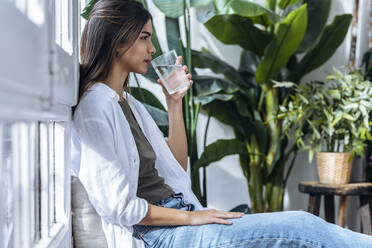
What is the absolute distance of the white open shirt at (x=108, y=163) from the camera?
3.23 ft

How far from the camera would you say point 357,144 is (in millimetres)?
2082

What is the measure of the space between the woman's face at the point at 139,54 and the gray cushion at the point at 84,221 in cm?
35

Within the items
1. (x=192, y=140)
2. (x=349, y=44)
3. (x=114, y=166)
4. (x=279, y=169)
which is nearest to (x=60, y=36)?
(x=114, y=166)

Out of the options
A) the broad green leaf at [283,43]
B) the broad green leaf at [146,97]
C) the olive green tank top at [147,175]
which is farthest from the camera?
the broad green leaf at [283,43]

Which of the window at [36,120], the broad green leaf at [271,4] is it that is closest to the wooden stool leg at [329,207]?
the broad green leaf at [271,4]

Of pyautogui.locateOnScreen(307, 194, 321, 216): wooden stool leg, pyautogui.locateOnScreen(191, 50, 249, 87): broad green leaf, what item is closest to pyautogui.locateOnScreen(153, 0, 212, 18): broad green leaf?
pyautogui.locateOnScreen(191, 50, 249, 87): broad green leaf

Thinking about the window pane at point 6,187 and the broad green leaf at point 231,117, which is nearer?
the window pane at point 6,187

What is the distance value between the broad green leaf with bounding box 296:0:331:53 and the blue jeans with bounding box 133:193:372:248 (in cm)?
154

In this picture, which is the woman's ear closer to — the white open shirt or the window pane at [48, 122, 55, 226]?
the white open shirt

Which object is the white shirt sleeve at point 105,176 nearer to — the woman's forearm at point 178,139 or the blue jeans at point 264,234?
the blue jeans at point 264,234

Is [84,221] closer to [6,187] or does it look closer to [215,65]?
[6,187]

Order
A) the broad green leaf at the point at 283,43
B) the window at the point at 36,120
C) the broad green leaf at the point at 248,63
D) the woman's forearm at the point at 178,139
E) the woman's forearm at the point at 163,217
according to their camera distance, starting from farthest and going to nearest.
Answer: the broad green leaf at the point at 248,63 → the broad green leaf at the point at 283,43 → the woman's forearm at the point at 178,139 → the woman's forearm at the point at 163,217 → the window at the point at 36,120

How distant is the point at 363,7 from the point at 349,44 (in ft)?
0.73

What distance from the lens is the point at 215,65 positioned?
7.80 ft
